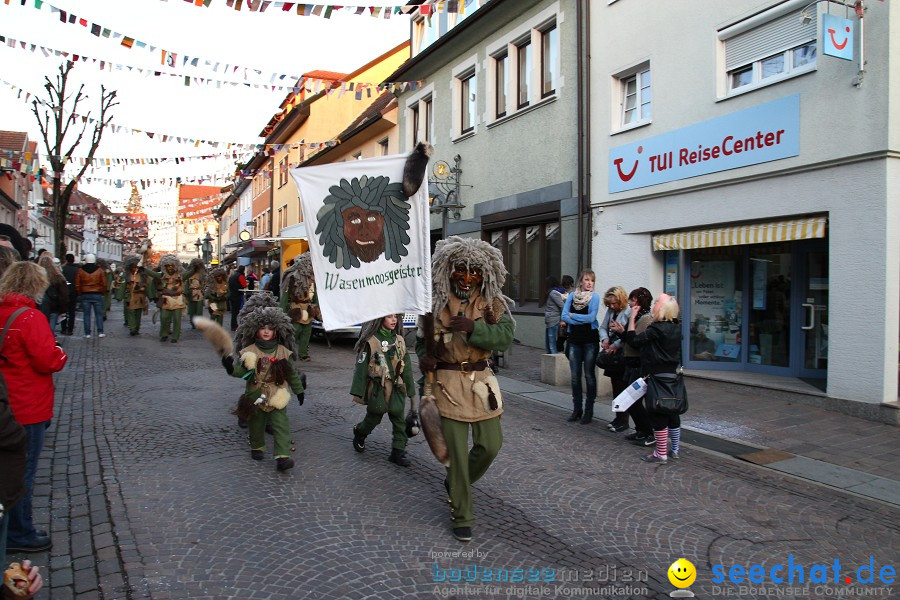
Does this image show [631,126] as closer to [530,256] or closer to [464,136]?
[530,256]

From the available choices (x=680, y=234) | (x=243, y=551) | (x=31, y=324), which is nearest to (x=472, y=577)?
(x=243, y=551)

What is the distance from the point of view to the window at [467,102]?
684 inches

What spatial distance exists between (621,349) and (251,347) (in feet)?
12.7

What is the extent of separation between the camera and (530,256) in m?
15.3

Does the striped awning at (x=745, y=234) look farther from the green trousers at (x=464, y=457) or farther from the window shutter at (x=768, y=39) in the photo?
the green trousers at (x=464, y=457)

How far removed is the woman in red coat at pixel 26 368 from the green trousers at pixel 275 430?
1.77m

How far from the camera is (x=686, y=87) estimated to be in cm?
1053

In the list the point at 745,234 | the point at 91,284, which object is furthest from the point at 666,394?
the point at 91,284

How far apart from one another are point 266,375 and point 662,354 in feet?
11.7

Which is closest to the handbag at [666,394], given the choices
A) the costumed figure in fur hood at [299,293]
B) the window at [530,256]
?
the costumed figure in fur hood at [299,293]

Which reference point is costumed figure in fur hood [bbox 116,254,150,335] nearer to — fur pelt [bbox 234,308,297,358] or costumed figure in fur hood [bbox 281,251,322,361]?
costumed figure in fur hood [bbox 281,251,322,361]

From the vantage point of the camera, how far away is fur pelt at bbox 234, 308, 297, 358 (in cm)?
551

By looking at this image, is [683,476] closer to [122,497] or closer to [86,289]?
[122,497]

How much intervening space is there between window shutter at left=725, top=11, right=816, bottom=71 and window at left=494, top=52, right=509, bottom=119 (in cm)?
692
